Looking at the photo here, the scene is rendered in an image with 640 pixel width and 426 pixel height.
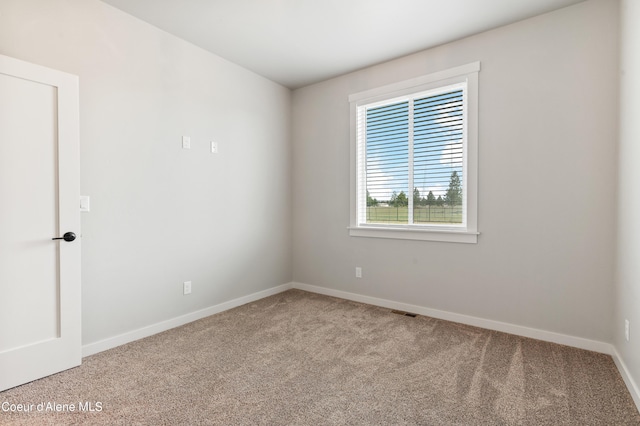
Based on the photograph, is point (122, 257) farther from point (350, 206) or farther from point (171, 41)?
point (350, 206)

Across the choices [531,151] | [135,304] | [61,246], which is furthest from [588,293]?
[61,246]

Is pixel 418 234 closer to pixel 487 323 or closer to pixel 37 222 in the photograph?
pixel 487 323

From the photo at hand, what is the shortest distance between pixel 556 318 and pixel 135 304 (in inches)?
141

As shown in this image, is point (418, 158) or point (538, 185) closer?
point (538, 185)

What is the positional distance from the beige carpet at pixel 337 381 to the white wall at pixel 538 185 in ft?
1.21

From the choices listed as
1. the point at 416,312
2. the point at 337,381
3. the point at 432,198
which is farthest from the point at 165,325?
the point at 432,198

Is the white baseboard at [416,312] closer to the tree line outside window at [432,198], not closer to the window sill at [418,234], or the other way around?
the window sill at [418,234]

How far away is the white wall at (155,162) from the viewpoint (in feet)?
8.09

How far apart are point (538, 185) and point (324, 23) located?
7.62 ft

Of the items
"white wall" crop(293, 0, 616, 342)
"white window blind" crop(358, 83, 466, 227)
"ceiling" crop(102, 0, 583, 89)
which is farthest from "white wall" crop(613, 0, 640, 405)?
"white window blind" crop(358, 83, 466, 227)

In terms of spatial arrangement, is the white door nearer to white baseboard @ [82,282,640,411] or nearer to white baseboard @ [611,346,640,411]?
white baseboard @ [82,282,640,411]

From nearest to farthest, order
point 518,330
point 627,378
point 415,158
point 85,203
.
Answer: point 627,378, point 85,203, point 518,330, point 415,158

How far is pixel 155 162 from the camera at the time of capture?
2.94 metres

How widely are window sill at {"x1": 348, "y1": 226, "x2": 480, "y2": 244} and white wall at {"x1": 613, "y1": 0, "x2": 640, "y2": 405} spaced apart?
105 centimetres
